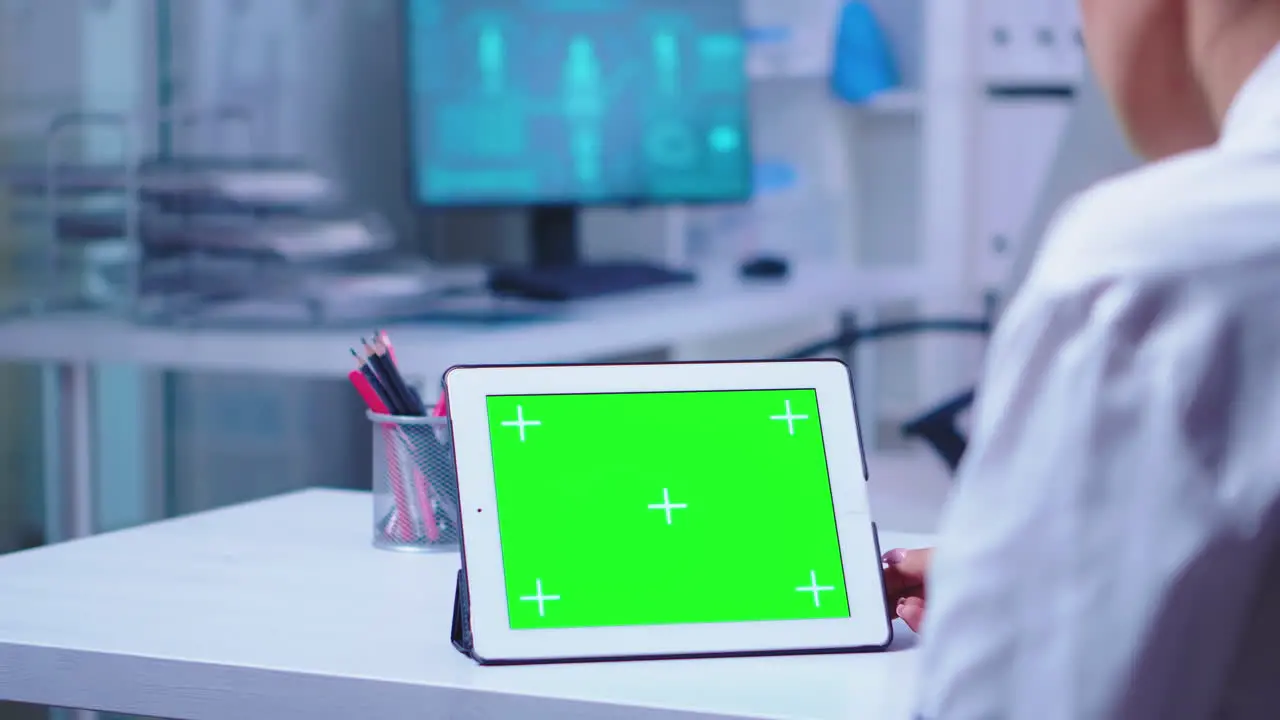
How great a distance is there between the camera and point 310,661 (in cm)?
92

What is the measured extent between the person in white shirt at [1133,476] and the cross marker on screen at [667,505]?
434mm

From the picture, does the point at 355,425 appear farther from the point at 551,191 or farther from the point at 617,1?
the point at 617,1

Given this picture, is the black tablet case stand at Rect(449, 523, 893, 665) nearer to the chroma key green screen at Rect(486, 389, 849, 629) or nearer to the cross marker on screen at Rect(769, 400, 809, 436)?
the chroma key green screen at Rect(486, 389, 849, 629)

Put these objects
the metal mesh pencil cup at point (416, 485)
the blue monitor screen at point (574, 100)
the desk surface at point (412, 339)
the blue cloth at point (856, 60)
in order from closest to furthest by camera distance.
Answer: the metal mesh pencil cup at point (416, 485) → the desk surface at point (412, 339) → the blue monitor screen at point (574, 100) → the blue cloth at point (856, 60)

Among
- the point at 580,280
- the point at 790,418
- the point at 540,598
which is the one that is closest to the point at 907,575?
the point at 790,418

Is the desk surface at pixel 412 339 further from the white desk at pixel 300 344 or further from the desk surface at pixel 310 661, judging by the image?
the desk surface at pixel 310 661

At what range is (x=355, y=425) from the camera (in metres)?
3.24

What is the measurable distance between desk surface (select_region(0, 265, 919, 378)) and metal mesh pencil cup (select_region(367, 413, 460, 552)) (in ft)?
2.57

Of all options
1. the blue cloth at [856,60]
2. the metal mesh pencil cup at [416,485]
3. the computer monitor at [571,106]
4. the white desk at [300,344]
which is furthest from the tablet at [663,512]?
the blue cloth at [856,60]

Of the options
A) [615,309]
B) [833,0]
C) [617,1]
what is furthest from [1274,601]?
[833,0]

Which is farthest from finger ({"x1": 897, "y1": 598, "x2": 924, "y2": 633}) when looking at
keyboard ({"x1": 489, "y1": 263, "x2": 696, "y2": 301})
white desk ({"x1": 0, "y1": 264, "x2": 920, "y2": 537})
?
keyboard ({"x1": 489, "y1": 263, "x2": 696, "y2": 301})

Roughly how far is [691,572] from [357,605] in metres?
0.24

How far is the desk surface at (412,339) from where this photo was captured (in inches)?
85.0

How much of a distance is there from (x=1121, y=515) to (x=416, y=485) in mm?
789
